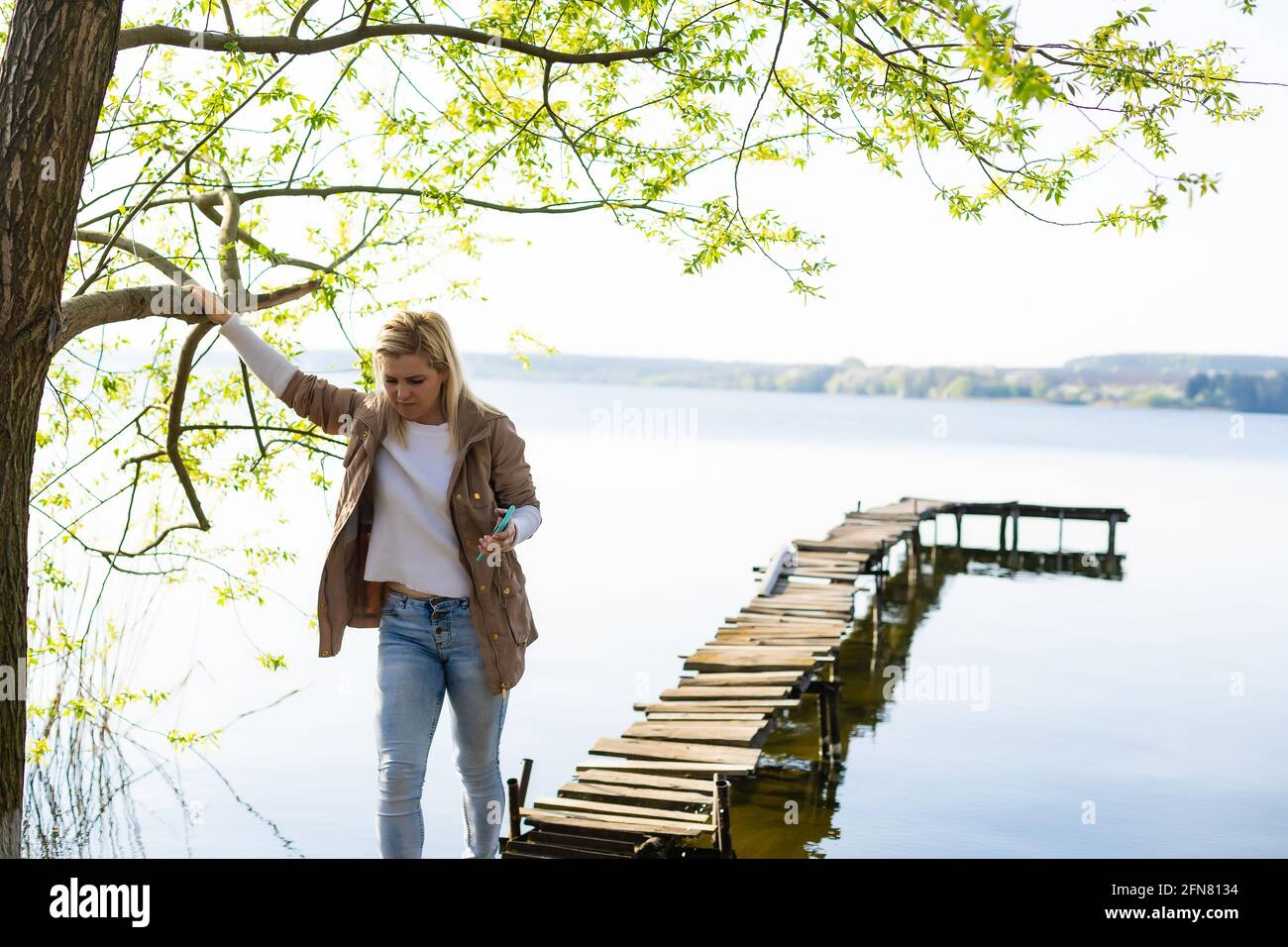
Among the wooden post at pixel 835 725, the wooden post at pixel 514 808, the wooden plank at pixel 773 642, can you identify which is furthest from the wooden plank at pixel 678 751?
the wooden post at pixel 835 725

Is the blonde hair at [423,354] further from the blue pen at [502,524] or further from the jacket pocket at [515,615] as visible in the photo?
the jacket pocket at [515,615]

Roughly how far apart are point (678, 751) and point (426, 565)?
18.8 feet

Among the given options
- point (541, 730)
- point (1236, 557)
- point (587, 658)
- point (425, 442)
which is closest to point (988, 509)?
point (1236, 557)

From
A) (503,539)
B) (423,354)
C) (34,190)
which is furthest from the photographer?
(423,354)

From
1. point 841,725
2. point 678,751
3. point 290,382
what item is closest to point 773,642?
point 841,725

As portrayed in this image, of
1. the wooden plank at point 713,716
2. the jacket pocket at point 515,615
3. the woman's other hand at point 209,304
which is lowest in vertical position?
the wooden plank at point 713,716

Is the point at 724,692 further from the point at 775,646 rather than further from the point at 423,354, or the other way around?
the point at 423,354

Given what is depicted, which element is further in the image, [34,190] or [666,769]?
[666,769]

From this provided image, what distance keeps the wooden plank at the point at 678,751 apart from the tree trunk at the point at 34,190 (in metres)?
5.82

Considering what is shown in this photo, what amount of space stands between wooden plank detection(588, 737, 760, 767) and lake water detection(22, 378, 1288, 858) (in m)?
1.79

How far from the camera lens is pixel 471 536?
4109mm

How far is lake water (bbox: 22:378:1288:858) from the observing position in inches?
489

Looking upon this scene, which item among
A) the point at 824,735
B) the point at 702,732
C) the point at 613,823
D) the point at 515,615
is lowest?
the point at 824,735

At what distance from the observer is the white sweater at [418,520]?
13.5ft
